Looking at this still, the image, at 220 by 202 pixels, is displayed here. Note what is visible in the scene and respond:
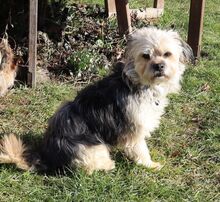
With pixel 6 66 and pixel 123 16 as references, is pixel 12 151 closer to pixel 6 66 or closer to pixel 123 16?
pixel 6 66

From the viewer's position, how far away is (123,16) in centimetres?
625

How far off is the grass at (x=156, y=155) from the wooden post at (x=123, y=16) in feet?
3.54

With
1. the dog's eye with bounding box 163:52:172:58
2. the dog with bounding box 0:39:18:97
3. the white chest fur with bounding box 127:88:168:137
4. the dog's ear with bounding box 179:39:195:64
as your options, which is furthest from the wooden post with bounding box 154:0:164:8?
the dog's eye with bounding box 163:52:172:58

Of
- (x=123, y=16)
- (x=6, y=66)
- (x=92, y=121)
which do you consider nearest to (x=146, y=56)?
(x=92, y=121)

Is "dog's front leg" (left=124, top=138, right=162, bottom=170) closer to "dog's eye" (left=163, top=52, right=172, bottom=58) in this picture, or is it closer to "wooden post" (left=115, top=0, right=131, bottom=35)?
"dog's eye" (left=163, top=52, right=172, bottom=58)

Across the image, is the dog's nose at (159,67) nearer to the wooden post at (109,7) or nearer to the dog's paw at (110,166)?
the dog's paw at (110,166)

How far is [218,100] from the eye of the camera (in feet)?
17.3

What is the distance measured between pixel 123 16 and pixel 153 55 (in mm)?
2748

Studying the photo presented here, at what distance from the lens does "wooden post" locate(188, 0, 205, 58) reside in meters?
6.12

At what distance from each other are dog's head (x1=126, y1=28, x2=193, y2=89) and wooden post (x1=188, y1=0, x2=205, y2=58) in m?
2.55

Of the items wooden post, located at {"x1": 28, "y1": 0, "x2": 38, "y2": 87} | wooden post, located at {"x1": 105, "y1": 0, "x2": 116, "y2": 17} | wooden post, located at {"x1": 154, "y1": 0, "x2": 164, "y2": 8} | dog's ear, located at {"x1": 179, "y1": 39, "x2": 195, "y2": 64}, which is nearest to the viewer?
dog's ear, located at {"x1": 179, "y1": 39, "x2": 195, "y2": 64}

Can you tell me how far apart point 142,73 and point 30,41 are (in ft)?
6.76

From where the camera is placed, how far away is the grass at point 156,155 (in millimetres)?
3713

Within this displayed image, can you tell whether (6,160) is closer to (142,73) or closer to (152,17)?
(142,73)
